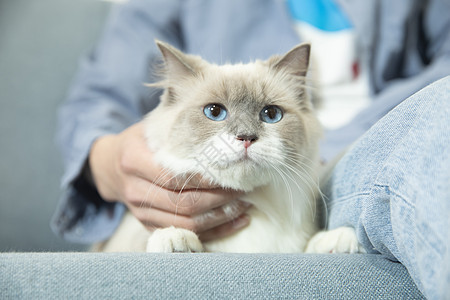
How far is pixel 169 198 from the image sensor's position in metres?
0.95

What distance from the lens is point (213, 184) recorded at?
0.89 meters

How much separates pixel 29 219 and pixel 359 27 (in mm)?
1908

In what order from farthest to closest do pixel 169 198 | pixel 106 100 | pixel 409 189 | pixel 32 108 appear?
pixel 32 108 → pixel 106 100 → pixel 169 198 → pixel 409 189

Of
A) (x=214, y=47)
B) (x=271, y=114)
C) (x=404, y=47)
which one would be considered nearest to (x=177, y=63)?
(x=271, y=114)

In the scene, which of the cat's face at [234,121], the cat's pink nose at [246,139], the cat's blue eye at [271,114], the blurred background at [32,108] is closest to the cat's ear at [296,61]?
the cat's face at [234,121]

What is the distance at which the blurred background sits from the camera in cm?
182

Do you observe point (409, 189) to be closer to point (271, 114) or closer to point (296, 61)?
point (271, 114)

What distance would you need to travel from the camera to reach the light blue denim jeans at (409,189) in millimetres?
528

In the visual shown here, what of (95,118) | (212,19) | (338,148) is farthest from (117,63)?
(338,148)

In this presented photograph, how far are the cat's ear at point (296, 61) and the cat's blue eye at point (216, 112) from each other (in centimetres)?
23

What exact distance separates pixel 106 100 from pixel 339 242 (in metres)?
1.21

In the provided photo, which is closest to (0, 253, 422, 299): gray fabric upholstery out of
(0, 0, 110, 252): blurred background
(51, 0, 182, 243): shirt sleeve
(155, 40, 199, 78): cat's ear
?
(155, 40, 199, 78): cat's ear

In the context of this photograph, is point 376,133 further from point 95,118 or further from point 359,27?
point 95,118

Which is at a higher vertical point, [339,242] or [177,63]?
[177,63]
